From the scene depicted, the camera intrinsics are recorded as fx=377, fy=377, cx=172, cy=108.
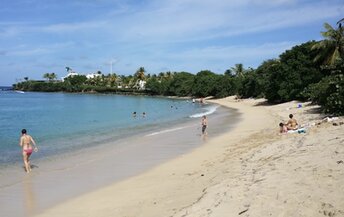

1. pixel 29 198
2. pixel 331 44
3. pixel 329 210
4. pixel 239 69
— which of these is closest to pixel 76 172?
pixel 29 198

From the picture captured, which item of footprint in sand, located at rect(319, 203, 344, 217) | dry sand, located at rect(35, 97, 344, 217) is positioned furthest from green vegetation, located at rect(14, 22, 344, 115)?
footprint in sand, located at rect(319, 203, 344, 217)

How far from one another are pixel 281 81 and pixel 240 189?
151 feet

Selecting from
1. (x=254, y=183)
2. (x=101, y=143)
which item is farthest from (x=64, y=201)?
(x=101, y=143)

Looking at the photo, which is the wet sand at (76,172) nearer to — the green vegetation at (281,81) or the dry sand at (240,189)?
the dry sand at (240,189)

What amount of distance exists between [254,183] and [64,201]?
5099mm

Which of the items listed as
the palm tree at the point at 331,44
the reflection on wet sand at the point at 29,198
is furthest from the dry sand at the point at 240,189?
the palm tree at the point at 331,44

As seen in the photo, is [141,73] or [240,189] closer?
[240,189]

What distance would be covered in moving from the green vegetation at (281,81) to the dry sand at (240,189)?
40.7 feet

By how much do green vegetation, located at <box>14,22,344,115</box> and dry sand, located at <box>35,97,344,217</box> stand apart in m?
12.4

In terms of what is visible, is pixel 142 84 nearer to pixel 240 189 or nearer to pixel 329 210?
pixel 240 189

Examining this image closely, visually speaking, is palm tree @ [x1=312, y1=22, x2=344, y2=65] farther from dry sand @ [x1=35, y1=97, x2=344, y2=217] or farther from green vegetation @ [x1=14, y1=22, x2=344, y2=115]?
dry sand @ [x1=35, y1=97, x2=344, y2=217]

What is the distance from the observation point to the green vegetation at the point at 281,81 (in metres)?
26.0

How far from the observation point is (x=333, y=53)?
A: 4153 centimetres

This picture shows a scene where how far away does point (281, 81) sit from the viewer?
51594 mm
